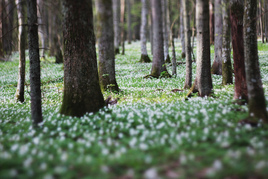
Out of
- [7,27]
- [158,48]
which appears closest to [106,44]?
[7,27]

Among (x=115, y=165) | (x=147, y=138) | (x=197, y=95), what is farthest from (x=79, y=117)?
(x=197, y=95)

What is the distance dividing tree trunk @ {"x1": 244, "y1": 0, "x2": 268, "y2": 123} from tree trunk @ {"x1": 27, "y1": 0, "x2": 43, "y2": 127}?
18.3ft

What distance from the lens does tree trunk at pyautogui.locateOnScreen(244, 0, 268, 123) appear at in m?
5.27

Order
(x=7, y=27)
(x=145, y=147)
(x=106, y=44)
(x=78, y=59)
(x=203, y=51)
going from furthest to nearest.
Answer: (x=106, y=44) < (x=203, y=51) < (x=7, y=27) < (x=78, y=59) < (x=145, y=147)

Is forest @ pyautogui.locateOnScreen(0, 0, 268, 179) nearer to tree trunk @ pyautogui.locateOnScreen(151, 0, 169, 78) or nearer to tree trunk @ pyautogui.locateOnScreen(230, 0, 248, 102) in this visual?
tree trunk @ pyautogui.locateOnScreen(230, 0, 248, 102)

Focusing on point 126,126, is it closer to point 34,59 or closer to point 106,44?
point 34,59

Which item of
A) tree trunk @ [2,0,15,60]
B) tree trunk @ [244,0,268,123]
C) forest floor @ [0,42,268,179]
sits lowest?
forest floor @ [0,42,268,179]

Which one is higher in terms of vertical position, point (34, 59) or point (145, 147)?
point (34, 59)

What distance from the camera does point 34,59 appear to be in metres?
6.43

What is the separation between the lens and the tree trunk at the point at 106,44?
27.5 feet

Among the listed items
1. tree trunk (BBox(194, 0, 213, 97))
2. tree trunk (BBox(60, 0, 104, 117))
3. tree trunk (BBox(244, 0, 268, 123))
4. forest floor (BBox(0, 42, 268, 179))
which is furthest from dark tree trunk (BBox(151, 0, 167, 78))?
tree trunk (BBox(244, 0, 268, 123))

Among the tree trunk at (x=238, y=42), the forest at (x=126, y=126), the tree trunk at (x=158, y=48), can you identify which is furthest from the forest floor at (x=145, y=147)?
the tree trunk at (x=158, y=48)

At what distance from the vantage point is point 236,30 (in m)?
7.27

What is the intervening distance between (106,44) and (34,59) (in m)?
4.52
